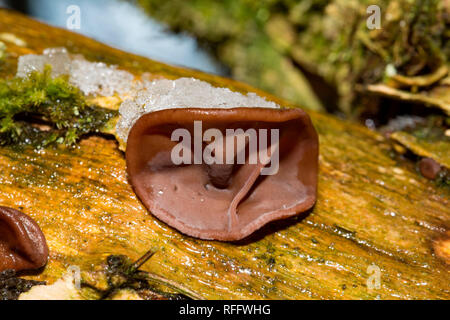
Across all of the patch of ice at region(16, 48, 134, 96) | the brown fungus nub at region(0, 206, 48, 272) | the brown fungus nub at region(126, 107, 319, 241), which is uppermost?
the patch of ice at region(16, 48, 134, 96)

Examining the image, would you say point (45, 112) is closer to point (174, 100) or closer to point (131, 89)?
point (131, 89)

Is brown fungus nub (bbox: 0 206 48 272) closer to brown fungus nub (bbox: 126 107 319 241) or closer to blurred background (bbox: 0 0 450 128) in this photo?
brown fungus nub (bbox: 126 107 319 241)

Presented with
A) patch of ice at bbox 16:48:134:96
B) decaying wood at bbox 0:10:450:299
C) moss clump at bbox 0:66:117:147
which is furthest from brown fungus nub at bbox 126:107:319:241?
patch of ice at bbox 16:48:134:96

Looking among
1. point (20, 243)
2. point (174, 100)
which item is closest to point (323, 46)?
point (174, 100)

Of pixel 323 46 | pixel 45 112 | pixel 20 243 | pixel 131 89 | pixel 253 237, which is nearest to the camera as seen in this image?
pixel 20 243

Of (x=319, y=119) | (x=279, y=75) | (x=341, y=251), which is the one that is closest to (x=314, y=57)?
(x=279, y=75)

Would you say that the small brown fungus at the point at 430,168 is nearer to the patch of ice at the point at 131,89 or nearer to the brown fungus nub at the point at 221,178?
the brown fungus nub at the point at 221,178
